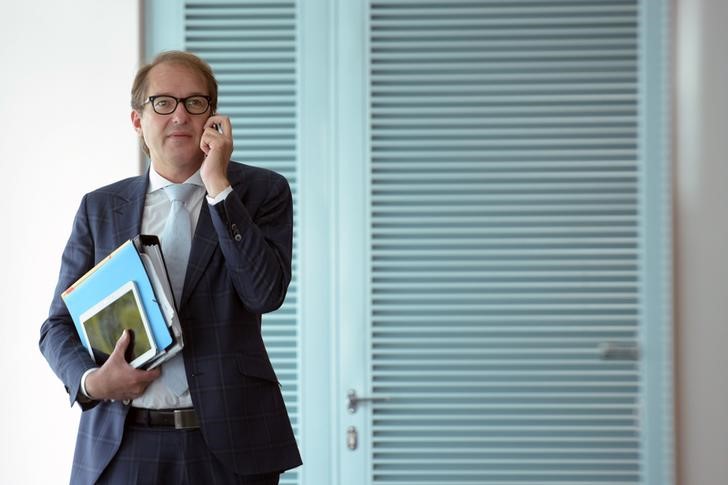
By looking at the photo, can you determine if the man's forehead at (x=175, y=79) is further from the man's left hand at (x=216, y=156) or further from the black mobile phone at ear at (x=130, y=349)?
the black mobile phone at ear at (x=130, y=349)

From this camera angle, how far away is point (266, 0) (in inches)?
106

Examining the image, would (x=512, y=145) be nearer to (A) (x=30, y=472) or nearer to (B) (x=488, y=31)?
(B) (x=488, y=31)

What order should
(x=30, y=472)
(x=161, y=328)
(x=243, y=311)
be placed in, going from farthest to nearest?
(x=30, y=472) → (x=243, y=311) → (x=161, y=328)

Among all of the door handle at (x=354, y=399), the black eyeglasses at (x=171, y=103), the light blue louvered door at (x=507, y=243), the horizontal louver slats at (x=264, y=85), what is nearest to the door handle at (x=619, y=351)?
the light blue louvered door at (x=507, y=243)

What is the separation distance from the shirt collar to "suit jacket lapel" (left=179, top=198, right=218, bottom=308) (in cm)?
9

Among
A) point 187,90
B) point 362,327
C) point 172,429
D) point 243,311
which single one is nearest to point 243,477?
point 172,429

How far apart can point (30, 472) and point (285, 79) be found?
1.37 meters

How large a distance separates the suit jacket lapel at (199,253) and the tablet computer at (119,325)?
0.10 meters

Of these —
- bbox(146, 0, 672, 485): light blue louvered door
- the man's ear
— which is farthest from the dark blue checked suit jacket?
bbox(146, 0, 672, 485): light blue louvered door

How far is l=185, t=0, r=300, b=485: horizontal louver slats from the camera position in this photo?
271 cm

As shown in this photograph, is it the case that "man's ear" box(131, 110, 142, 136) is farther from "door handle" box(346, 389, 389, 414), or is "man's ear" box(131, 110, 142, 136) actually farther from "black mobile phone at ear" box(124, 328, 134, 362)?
"door handle" box(346, 389, 389, 414)

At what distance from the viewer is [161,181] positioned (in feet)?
5.67

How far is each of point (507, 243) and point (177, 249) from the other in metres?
1.26

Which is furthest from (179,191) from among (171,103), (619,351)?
(619,351)
